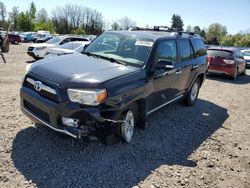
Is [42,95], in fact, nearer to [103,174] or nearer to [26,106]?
[26,106]

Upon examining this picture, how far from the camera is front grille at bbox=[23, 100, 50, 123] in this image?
13.3 feet

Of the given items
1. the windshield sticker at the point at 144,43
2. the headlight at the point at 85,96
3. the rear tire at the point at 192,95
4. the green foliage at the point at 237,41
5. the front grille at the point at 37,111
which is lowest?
the rear tire at the point at 192,95

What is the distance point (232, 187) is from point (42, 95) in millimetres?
3057

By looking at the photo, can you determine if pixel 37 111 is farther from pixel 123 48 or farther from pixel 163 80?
pixel 163 80

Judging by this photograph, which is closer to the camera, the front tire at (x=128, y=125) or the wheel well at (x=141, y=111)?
the front tire at (x=128, y=125)

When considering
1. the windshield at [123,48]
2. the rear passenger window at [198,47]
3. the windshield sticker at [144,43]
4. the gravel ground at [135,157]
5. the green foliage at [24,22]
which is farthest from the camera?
the green foliage at [24,22]

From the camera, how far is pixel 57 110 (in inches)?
152

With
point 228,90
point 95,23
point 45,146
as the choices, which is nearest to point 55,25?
point 95,23

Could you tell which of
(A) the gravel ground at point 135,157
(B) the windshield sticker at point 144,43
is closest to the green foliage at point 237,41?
(A) the gravel ground at point 135,157

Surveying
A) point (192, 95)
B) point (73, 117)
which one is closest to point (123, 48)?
point (73, 117)

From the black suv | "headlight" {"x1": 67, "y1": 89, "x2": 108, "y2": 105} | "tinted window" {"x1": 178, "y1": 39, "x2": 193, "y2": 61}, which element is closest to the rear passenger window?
"tinted window" {"x1": 178, "y1": 39, "x2": 193, "y2": 61}

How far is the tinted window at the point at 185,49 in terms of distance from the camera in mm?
6438

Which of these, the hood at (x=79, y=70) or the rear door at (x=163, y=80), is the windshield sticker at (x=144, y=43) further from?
the hood at (x=79, y=70)

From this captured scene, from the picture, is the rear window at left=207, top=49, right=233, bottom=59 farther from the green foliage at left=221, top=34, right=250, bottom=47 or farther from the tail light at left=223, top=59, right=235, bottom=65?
the green foliage at left=221, top=34, right=250, bottom=47
